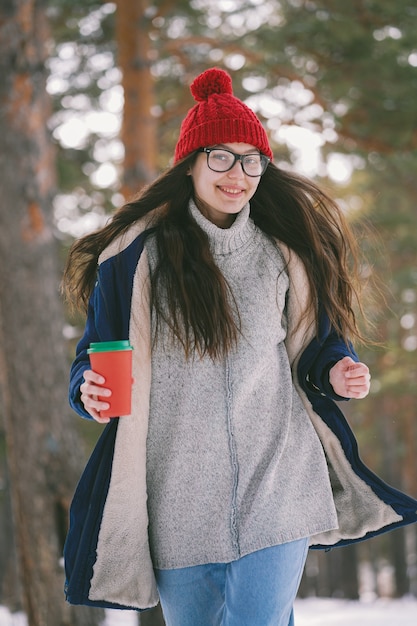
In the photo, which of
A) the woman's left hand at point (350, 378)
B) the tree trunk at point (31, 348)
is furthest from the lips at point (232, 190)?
the tree trunk at point (31, 348)

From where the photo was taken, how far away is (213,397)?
2646mm

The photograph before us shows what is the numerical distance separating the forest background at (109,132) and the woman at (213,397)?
1.85 ft

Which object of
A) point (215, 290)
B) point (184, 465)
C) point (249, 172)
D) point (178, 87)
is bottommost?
point (184, 465)

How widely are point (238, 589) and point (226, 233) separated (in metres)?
1.21

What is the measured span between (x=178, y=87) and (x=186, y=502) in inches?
307

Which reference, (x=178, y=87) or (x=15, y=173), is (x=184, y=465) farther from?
(x=178, y=87)

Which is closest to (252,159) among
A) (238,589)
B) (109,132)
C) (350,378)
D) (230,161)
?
(230,161)

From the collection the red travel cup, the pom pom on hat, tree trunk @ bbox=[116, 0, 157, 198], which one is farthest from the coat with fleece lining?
tree trunk @ bbox=[116, 0, 157, 198]

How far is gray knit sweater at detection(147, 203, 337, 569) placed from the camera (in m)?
2.62

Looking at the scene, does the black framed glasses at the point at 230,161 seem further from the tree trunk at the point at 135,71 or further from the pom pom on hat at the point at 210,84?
the tree trunk at the point at 135,71

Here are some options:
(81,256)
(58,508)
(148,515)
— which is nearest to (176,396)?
(148,515)

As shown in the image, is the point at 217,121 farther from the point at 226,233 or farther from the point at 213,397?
the point at 213,397

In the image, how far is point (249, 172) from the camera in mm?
2758

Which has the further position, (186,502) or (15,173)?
(15,173)
